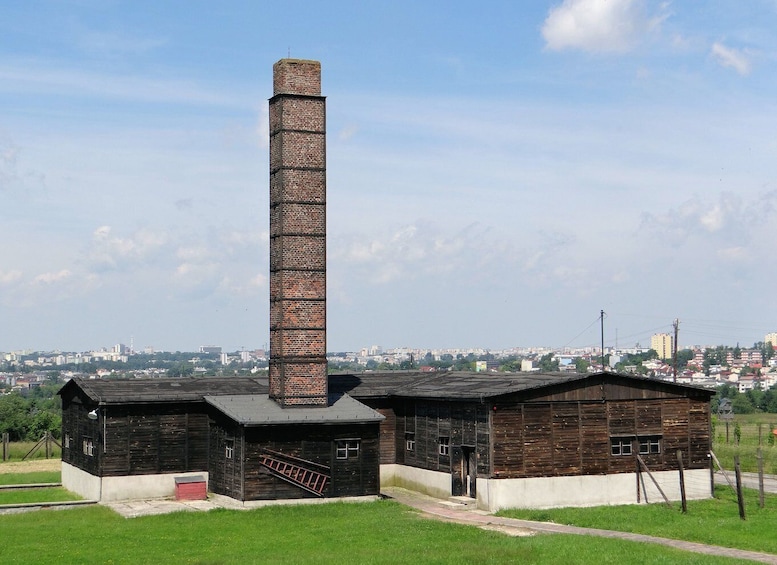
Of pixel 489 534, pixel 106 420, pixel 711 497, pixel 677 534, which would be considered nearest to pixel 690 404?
pixel 711 497

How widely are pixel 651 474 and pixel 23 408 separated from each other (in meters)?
62.1

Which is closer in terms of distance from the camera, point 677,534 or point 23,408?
point 677,534

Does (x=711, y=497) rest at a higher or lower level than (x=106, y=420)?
lower

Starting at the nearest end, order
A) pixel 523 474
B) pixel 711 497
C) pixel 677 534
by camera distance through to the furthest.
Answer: pixel 677 534 → pixel 523 474 → pixel 711 497

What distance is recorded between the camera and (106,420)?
42938mm

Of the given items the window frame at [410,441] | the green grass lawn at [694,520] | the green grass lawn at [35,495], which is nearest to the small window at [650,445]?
the green grass lawn at [694,520]

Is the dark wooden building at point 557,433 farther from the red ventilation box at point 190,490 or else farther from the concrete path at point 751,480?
the red ventilation box at point 190,490

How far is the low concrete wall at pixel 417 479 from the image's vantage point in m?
Result: 43.3

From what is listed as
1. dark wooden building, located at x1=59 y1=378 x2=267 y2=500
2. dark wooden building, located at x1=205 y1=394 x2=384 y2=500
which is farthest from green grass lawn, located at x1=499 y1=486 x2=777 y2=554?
dark wooden building, located at x1=59 y1=378 x2=267 y2=500

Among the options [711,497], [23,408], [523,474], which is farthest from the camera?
[23,408]

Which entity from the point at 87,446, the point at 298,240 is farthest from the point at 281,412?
the point at 87,446

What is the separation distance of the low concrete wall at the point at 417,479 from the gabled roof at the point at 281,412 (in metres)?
3.69

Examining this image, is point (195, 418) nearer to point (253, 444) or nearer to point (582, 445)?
point (253, 444)

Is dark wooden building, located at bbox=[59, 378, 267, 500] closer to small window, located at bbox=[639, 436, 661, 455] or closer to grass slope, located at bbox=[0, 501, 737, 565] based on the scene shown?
grass slope, located at bbox=[0, 501, 737, 565]
